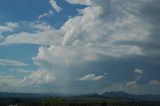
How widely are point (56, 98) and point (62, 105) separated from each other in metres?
3.98

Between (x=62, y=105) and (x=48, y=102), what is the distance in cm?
603

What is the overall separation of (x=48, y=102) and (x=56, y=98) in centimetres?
351

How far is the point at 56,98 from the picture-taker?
131 m

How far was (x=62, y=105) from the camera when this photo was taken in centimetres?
12862

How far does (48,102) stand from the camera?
429 feet
